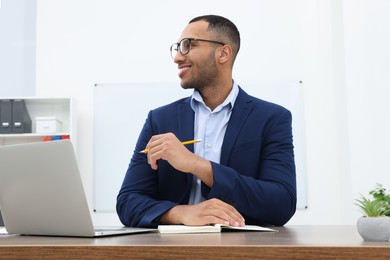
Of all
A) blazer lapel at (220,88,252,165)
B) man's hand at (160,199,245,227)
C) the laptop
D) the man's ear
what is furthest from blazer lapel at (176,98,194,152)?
the laptop

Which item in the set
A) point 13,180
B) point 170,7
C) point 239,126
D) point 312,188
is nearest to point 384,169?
point 312,188

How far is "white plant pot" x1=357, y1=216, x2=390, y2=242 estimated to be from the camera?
96 cm

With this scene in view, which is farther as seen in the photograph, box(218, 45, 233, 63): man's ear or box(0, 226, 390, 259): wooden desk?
box(218, 45, 233, 63): man's ear

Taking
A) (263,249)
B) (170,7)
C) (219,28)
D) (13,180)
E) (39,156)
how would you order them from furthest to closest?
(170,7) < (219,28) < (13,180) < (39,156) < (263,249)

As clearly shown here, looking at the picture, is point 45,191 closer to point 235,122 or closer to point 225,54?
point 235,122

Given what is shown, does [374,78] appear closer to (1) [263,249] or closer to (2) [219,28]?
(2) [219,28]

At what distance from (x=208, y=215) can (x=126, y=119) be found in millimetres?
3319

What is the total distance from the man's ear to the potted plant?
119cm

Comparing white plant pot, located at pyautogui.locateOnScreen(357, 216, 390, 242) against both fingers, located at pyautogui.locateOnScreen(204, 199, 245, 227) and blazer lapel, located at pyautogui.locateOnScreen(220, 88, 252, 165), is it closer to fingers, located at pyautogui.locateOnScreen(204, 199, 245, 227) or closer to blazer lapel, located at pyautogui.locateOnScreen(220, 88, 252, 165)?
fingers, located at pyautogui.locateOnScreen(204, 199, 245, 227)

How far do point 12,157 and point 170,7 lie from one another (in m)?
3.86

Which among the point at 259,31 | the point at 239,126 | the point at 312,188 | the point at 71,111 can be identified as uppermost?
the point at 259,31

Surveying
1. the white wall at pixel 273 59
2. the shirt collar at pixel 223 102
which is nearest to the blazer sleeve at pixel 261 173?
the shirt collar at pixel 223 102

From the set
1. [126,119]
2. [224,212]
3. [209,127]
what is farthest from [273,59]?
[224,212]

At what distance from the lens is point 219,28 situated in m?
2.17
